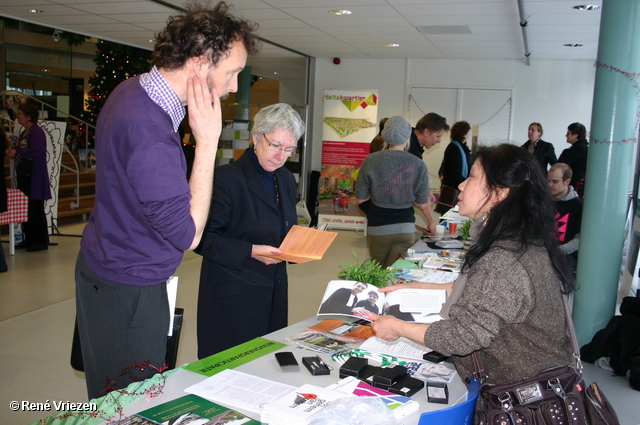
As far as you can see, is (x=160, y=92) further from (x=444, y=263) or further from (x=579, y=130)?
(x=579, y=130)

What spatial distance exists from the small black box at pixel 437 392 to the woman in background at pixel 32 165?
6334 millimetres

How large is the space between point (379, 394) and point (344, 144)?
8.35 metres

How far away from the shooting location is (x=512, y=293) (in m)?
1.51

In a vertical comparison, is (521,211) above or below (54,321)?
above

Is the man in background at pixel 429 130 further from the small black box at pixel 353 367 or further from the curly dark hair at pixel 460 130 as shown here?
the small black box at pixel 353 367

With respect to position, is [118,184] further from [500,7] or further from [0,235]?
[0,235]

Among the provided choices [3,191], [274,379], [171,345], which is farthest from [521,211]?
[3,191]

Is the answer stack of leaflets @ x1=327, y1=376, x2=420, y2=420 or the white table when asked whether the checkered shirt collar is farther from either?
stack of leaflets @ x1=327, y1=376, x2=420, y2=420

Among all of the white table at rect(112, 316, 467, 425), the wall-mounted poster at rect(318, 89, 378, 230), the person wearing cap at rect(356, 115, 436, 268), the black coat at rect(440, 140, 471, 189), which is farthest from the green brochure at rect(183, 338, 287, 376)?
the wall-mounted poster at rect(318, 89, 378, 230)

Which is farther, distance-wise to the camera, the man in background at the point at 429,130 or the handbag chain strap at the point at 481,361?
the man in background at the point at 429,130

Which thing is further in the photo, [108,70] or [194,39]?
[108,70]

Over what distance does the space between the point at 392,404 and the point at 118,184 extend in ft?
3.20

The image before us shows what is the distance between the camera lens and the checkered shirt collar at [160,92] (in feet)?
4.94

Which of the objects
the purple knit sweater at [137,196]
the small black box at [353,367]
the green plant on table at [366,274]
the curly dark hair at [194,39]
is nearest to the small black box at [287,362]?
the small black box at [353,367]
